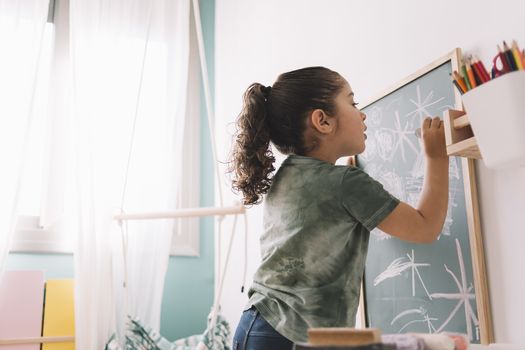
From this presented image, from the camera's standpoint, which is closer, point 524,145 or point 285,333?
point 524,145

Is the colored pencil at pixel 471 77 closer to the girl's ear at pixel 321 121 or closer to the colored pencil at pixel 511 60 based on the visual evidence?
the colored pencil at pixel 511 60

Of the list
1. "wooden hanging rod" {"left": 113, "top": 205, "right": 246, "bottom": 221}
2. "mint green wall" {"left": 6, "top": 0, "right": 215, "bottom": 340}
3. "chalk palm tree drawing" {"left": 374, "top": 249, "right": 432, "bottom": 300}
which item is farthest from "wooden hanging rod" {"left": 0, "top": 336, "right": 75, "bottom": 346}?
"chalk palm tree drawing" {"left": 374, "top": 249, "right": 432, "bottom": 300}

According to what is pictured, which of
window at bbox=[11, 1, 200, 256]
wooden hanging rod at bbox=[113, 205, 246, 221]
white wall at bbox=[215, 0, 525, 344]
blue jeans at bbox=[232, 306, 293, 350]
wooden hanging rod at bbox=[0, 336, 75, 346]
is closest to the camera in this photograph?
white wall at bbox=[215, 0, 525, 344]

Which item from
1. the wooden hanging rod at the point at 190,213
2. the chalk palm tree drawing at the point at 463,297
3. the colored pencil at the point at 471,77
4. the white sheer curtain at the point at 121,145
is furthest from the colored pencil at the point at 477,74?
the white sheer curtain at the point at 121,145

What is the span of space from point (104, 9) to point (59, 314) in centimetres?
110

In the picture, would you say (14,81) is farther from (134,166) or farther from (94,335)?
(94,335)

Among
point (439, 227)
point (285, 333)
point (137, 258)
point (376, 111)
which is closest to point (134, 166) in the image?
point (137, 258)

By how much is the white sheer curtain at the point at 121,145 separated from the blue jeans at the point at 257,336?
85 cm

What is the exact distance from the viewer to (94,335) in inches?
63.9

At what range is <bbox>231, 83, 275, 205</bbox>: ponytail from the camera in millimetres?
1024

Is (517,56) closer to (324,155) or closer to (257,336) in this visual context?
(324,155)

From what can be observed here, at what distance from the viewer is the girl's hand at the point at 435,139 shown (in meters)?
0.84

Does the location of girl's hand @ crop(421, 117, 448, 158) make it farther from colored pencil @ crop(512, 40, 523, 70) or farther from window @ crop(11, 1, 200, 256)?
window @ crop(11, 1, 200, 256)

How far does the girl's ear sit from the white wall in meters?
0.18
